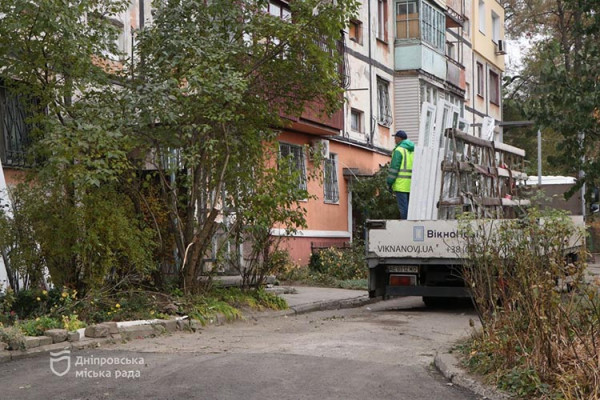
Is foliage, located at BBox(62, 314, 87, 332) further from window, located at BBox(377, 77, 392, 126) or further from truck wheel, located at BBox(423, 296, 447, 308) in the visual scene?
window, located at BBox(377, 77, 392, 126)

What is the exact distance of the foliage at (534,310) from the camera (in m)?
7.25

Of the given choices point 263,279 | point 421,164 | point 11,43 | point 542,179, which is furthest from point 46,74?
point 542,179

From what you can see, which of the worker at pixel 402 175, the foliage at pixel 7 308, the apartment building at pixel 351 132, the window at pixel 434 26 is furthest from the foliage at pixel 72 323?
the window at pixel 434 26

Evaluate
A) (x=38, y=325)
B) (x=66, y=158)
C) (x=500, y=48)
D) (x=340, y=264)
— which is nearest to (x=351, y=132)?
(x=340, y=264)

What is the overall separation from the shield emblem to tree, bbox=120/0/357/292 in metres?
3.98

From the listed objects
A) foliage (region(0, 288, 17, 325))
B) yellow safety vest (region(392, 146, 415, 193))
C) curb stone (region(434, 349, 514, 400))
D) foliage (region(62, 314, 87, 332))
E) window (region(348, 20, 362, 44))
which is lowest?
curb stone (region(434, 349, 514, 400))

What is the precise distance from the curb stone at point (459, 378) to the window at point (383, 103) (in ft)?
66.8

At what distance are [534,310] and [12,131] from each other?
993cm

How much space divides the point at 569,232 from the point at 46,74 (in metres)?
7.44

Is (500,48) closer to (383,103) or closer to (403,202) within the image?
(383,103)

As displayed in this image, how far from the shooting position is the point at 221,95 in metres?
12.9

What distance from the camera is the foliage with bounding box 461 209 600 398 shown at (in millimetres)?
7246

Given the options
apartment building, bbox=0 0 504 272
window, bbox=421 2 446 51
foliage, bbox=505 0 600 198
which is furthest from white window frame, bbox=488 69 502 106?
foliage, bbox=505 0 600 198

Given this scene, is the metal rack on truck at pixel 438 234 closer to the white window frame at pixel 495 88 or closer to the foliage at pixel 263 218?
the foliage at pixel 263 218
